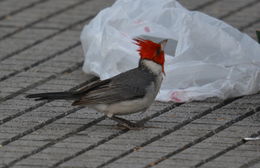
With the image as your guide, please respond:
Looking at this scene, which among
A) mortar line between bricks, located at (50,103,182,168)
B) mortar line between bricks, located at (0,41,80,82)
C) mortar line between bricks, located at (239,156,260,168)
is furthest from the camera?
mortar line between bricks, located at (0,41,80,82)

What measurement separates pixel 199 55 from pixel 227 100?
1.83 ft

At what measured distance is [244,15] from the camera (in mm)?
9531

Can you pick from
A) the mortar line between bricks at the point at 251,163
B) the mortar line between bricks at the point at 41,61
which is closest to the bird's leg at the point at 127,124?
the mortar line between bricks at the point at 251,163

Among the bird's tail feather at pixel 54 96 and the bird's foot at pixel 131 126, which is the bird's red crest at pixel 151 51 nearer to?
the bird's foot at pixel 131 126

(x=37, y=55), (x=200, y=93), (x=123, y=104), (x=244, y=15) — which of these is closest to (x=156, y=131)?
(x=123, y=104)

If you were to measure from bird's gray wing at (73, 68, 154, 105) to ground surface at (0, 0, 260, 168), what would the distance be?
245mm

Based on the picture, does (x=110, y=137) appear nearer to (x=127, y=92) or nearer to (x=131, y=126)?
(x=131, y=126)

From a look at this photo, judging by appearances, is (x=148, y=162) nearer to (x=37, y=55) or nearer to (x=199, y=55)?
(x=199, y=55)

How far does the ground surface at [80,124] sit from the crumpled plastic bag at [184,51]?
0.16 m

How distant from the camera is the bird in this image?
6.63 metres

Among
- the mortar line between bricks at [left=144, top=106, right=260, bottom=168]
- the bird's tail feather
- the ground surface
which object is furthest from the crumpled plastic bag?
the bird's tail feather

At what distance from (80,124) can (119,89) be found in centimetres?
44

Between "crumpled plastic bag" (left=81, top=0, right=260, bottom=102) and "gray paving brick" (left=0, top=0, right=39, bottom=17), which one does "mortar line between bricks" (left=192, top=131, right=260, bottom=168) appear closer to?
"crumpled plastic bag" (left=81, top=0, right=260, bottom=102)

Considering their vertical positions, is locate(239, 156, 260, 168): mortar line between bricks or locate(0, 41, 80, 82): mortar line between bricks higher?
locate(0, 41, 80, 82): mortar line between bricks
